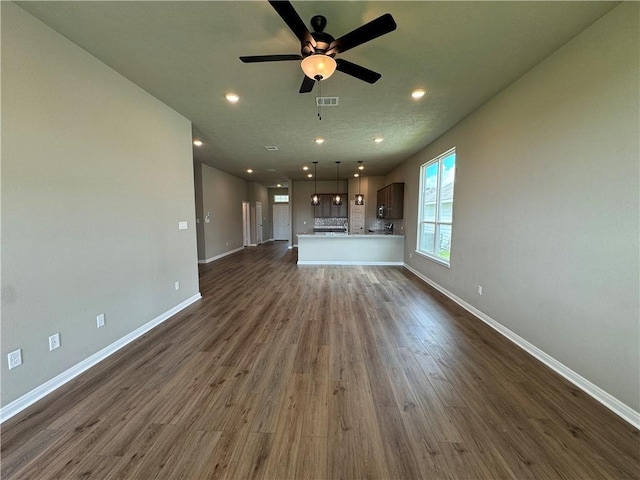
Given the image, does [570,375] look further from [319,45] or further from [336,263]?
[336,263]

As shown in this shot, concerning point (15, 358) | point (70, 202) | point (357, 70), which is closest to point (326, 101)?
point (357, 70)

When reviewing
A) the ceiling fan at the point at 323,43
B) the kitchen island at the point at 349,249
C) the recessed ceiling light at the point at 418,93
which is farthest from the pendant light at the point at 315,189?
the ceiling fan at the point at 323,43

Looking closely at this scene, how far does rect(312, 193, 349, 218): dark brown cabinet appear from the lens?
10238 mm

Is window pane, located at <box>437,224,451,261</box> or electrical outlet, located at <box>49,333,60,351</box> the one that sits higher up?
window pane, located at <box>437,224,451,261</box>

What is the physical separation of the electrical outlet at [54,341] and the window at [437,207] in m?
5.08

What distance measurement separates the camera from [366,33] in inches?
64.8

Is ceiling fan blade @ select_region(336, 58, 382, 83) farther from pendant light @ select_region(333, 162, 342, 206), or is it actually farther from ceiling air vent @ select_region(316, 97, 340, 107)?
pendant light @ select_region(333, 162, 342, 206)

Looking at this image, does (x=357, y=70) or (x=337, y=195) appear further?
(x=337, y=195)

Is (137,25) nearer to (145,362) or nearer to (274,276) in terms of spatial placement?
(145,362)

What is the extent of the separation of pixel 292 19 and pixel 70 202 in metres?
2.35

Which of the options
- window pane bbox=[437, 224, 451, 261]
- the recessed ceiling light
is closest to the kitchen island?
window pane bbox=[437, 224, 451, 261]

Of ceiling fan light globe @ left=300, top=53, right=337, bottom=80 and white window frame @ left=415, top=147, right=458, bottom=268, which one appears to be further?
white window frame @ left=415, top=147, right=458, bottom=268

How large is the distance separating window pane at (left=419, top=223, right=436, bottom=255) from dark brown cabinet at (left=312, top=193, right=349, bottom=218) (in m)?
4.69

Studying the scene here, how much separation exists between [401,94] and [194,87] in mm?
2481
